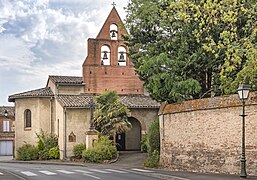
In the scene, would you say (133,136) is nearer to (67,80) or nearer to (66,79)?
(67,80)

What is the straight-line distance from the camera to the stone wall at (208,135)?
19172 millimetres

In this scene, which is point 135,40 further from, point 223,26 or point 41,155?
point 41,155

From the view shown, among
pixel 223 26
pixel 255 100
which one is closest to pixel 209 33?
pixel 223 26

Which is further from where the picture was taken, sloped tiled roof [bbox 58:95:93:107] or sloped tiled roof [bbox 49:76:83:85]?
sloped tiled roof [bbox 49:76:83:85]

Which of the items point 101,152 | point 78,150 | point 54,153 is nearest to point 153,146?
point 101,152

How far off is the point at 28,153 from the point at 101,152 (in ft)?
33.7

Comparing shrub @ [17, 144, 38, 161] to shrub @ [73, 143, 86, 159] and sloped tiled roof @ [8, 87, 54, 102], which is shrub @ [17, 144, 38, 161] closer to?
sloped tiled roof @ [8, 87, 54, 102]

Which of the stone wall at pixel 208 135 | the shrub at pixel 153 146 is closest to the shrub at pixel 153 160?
the shrub at pixel 153 146

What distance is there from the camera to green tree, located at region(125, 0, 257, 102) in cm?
1989

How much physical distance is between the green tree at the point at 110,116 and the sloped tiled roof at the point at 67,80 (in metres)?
7.24

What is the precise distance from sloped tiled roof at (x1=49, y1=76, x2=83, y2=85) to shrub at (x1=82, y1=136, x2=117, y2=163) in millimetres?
10492

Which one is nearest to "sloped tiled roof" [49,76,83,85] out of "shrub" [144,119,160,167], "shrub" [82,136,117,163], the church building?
the church building

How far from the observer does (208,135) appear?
70.9ft

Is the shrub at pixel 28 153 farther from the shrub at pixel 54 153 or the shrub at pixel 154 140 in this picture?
the shrub at pixel 154 140
